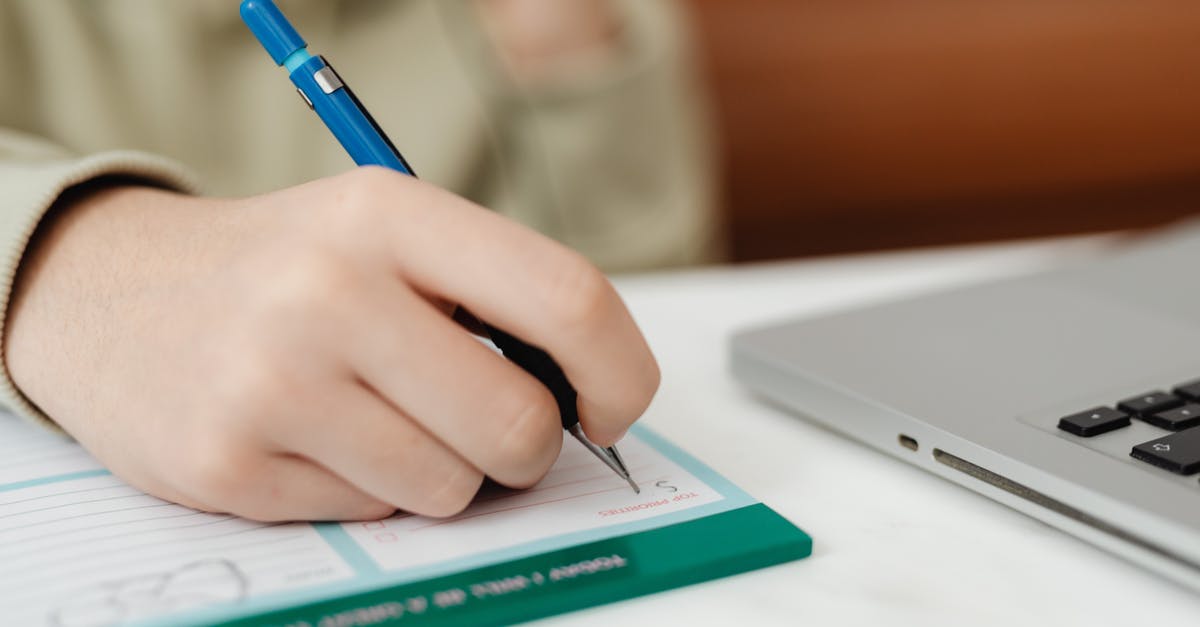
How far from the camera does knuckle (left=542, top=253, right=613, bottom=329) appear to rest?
289 millimetres

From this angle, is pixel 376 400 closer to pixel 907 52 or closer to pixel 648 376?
pixel 648 376

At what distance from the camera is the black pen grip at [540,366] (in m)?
0.31

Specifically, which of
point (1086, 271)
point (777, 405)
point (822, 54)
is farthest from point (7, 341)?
point (822, 54)

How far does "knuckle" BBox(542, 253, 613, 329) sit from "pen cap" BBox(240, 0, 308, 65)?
12 cm

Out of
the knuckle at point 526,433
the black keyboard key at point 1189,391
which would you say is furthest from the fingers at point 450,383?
the black keyboard key at point 1189,391

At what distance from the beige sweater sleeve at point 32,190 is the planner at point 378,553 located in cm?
3

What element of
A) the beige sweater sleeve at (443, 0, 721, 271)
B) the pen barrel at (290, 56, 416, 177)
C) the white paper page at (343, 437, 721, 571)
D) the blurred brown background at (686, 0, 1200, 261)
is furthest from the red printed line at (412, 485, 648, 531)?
the blurred brown background at (686, 0, 1200, 261)

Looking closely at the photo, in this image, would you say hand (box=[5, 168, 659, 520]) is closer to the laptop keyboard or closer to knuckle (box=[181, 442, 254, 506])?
knuckle (box=[181, 442, 254, 506])

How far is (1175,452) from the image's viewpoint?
305 mm

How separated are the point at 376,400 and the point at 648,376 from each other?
8 centimetres

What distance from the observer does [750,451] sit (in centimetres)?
39

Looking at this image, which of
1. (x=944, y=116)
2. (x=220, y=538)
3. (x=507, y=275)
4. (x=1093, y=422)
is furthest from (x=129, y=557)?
(x=944, y=116)

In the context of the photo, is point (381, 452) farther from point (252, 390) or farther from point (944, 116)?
point (944, 116)

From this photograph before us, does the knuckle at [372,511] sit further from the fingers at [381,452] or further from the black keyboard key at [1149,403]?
the black keyboard key at [1149,403]
